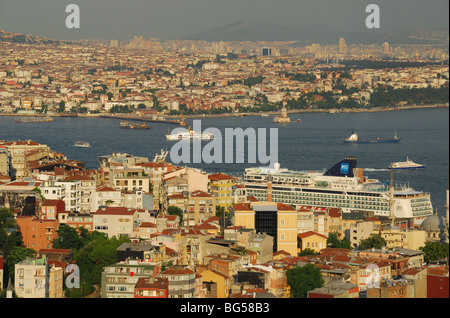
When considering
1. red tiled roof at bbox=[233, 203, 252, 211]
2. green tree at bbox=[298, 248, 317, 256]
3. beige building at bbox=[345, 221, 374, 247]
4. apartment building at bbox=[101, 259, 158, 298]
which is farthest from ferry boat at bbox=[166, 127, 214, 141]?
apartment building at bbox=[101, 259, 158, 298]

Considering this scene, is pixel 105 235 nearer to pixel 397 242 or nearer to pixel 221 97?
pixel 397 242

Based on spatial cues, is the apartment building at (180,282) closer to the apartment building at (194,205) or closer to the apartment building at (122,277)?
Answer: the apartment building at (122,277)

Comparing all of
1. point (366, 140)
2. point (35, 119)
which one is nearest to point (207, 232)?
point (366, 140)

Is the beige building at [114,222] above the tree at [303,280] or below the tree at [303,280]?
above

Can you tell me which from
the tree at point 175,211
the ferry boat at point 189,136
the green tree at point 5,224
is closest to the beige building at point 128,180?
the tree at point 175,211

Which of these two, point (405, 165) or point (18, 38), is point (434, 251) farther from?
point (18, 38)

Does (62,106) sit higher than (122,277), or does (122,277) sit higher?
(62,106)
